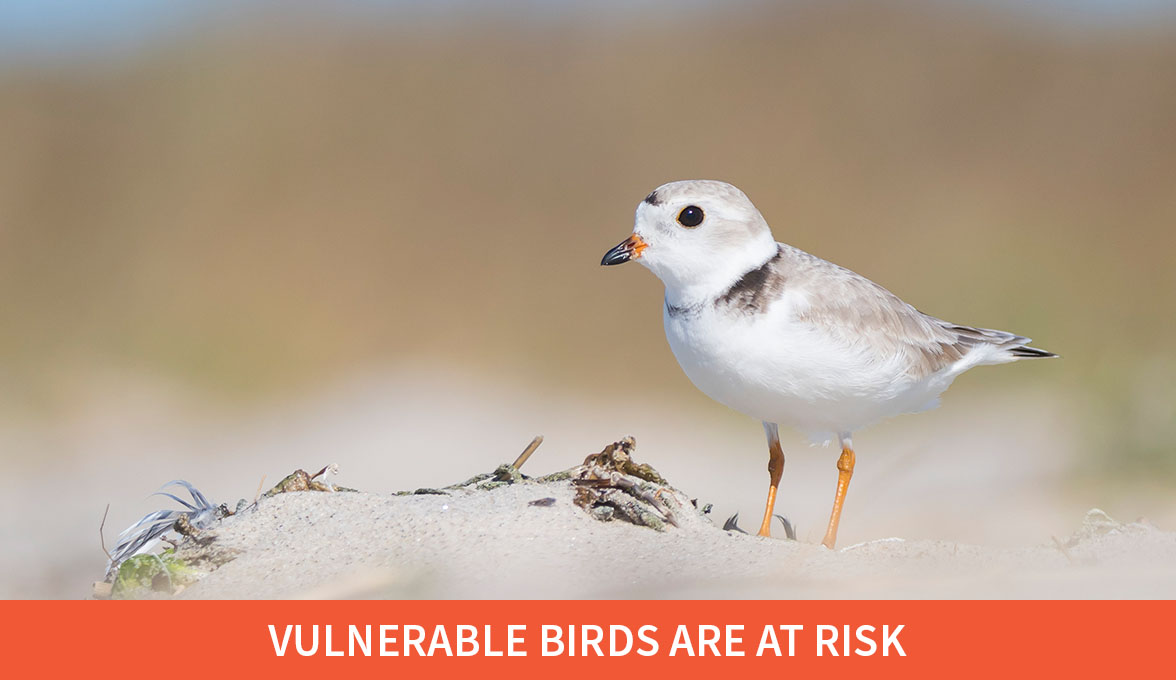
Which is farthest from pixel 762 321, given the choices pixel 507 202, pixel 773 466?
pixel 507 202

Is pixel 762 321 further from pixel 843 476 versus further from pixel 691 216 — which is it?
pixel 843 476

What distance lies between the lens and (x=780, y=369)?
3.00 metres

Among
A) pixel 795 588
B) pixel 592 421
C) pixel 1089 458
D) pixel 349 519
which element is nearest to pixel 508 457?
pixel 592 421

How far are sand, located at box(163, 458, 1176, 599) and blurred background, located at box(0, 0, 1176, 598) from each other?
16.2 ft

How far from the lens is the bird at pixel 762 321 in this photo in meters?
3.01

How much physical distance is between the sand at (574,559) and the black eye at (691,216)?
87 cm

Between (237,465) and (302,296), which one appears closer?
(237,465)

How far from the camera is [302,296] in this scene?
1052 centimetres

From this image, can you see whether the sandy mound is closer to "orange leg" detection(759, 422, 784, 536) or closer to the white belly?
the white belly

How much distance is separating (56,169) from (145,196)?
992 millimetres

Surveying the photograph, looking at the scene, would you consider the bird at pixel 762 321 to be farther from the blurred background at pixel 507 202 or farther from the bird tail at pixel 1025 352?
the blurred background at pixel 507 202

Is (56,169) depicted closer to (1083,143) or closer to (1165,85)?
(1083,143)
